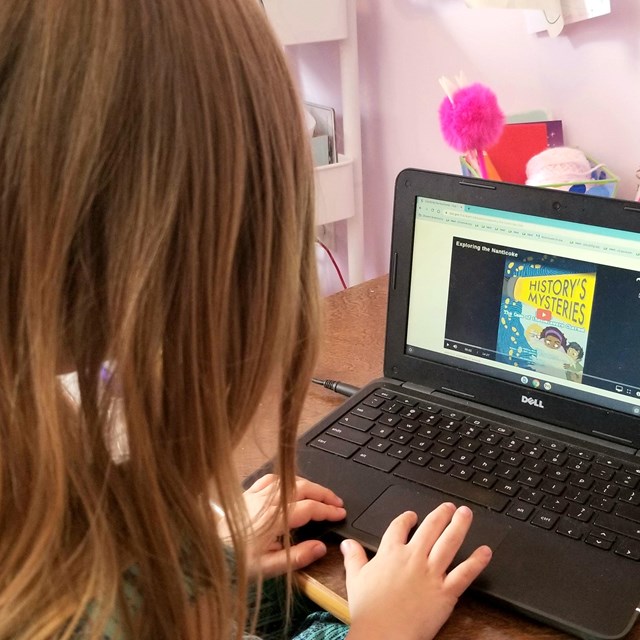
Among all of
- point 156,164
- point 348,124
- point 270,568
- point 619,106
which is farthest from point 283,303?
point 348,124

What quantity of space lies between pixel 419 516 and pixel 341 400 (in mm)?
234

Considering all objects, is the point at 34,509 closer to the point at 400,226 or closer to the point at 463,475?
the point at 463,475

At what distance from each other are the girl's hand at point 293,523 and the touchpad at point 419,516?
0.09ft

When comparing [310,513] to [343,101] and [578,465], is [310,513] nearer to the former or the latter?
[578,465]

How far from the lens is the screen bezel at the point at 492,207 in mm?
717

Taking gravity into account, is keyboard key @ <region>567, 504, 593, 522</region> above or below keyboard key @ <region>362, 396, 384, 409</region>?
above

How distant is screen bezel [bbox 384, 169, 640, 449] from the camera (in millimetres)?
717

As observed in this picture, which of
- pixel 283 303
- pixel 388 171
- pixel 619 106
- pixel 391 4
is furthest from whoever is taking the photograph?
pixel 388 171

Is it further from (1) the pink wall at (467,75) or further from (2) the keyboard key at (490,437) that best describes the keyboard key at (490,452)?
(1) the pink wall at (467,75)

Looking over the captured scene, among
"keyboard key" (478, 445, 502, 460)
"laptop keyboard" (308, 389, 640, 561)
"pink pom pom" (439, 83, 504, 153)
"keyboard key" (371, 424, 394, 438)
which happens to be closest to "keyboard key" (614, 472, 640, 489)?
"laptop keyboard" (308, 389, 640, 561)

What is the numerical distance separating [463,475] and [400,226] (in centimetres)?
27

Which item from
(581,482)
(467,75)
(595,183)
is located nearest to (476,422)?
(581,482)

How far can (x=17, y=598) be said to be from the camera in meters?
0.47

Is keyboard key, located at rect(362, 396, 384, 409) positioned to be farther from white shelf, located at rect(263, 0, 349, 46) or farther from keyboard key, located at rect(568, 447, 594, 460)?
white shelf, located at rect(263, 0, 349, 46)
